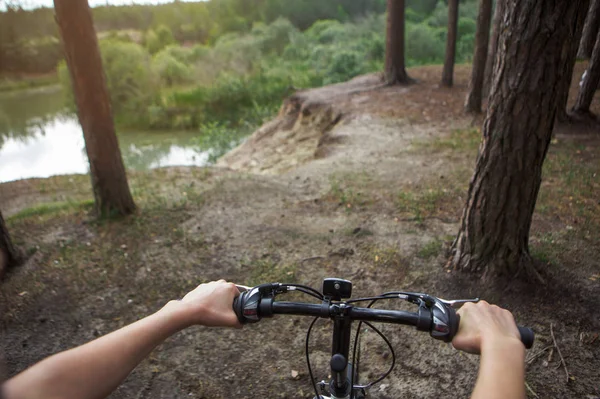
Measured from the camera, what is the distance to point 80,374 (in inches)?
46.7

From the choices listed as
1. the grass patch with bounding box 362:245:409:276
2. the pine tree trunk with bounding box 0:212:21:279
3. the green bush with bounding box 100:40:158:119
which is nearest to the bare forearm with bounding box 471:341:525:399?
the grass patch with bounding box 362:245:409:276

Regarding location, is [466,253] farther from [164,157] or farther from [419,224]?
[164,157]

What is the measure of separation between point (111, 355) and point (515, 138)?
3.08 meters

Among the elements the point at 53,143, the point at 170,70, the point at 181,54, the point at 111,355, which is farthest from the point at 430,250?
the point at 181,54

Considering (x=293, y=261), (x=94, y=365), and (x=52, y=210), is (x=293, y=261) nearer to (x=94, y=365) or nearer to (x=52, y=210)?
(x=94, y=365)

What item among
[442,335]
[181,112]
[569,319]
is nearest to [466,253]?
[569,319]

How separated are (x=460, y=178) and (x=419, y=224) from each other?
1937 millimetres

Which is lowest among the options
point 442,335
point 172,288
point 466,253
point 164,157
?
point 164,157

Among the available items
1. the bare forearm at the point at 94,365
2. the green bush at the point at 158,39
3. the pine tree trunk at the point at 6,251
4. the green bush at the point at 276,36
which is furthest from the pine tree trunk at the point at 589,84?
the green bush at the point at 158,39

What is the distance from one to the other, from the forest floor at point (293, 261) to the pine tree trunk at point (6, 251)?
0.37ft

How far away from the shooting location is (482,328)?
1359mm

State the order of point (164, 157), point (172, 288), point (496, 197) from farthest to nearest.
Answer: point (164, 157), point (172, 288), point (496, 197)

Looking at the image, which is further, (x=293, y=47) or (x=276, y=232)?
(x=293, y=47)

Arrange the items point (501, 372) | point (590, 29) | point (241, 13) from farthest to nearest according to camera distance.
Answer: point (241, 13) < point (590, 29) < point (501, 372)
